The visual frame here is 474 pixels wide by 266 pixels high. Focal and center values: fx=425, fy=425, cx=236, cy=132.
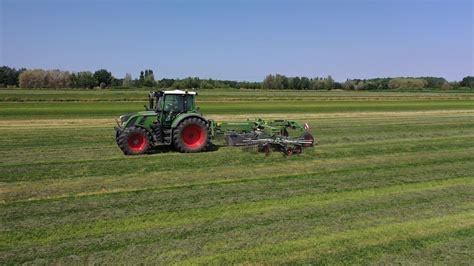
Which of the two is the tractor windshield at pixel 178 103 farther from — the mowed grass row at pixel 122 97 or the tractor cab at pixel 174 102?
the mowed grass row at pixel 122 97

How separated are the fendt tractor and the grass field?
0.44 m

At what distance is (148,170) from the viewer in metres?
10.0

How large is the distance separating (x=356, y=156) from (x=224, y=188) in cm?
535

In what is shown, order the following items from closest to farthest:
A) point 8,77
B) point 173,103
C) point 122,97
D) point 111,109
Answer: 1. point 173,103
2. point 111,109
3. point 122,97
4. point 8,77

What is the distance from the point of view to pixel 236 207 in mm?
7211

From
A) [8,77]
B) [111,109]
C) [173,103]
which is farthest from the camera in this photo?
[8,77]

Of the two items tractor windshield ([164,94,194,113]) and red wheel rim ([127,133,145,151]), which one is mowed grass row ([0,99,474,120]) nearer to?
tractor windshield ([164,94,194,113])

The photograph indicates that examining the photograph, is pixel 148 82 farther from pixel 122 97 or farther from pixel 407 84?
pixel 407 84

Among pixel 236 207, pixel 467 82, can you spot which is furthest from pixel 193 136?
pixel 467 82

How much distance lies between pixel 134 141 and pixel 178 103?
1785 mm

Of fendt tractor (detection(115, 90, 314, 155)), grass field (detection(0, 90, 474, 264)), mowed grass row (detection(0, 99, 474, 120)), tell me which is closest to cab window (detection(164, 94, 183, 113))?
fendt tractor (detection(115, 90, 314, 155))

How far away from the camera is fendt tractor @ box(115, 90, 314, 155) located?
12062 millimetres

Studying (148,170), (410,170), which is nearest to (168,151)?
(148,170)

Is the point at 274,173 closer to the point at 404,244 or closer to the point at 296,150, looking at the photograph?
the point at 296,150
